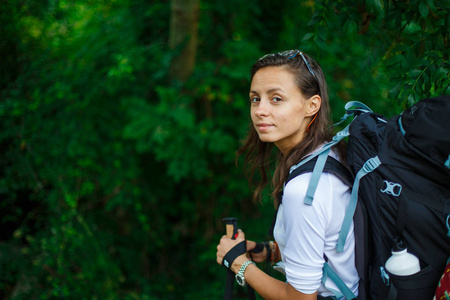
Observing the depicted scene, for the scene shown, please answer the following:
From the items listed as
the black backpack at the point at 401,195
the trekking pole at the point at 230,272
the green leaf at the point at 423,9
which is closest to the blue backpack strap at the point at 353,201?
the black backpack at the point at 401,195

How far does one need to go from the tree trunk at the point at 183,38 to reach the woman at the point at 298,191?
2.31 metres

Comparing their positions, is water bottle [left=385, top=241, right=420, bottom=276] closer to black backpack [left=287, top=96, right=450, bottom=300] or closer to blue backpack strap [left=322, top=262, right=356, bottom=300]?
black backpack [left=287, top=96, right=450, bottom=300]

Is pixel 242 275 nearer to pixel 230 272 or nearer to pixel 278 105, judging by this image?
pixel 230 272

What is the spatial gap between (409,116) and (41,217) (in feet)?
11.3

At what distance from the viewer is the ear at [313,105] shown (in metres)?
1.65

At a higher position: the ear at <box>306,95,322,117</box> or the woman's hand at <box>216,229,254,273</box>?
the ear at <box>306,95,322,117</box>

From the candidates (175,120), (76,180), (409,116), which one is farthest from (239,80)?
(409,116)

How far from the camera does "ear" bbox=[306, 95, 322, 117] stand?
1.65m

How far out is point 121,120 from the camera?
405 cm

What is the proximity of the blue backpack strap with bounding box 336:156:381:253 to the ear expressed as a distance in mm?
423

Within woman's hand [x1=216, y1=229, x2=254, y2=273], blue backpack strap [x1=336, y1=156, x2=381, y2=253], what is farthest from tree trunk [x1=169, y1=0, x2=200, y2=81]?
blue backpack strap [x1=336, y1=156, x2=381, y2=253]

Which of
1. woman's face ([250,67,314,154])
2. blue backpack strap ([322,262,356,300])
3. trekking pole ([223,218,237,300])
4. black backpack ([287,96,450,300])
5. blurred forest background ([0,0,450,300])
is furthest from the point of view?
blurred forest background ([0,0,450,300])

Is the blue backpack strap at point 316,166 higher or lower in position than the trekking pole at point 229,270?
higher

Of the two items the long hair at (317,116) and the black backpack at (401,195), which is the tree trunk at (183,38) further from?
the black backpack at (401,195)
